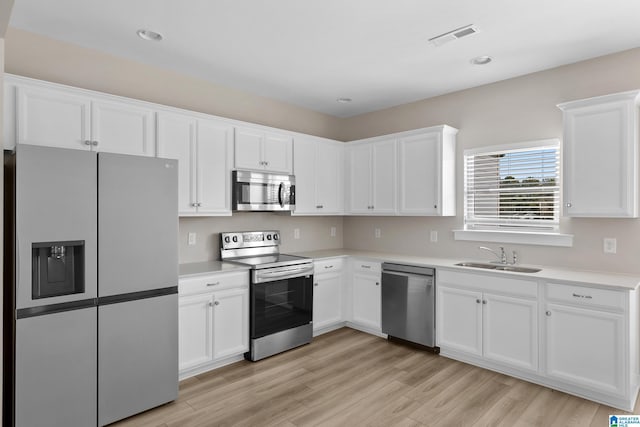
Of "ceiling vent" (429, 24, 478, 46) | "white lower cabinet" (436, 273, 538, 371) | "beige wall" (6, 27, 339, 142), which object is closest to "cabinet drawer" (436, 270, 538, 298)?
"white lower cabinet" (436, 273, 538, 371)

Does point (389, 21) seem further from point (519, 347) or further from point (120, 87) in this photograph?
point (519, 347)

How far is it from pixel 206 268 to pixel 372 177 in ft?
7.39

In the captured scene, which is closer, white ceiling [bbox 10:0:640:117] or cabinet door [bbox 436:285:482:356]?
white ceiling [bbox 10:0:640:117]

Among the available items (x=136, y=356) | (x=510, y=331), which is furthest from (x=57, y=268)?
(x=510, y=331)

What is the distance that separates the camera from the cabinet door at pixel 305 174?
4375 mm

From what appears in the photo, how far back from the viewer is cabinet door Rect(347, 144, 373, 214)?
183 inches

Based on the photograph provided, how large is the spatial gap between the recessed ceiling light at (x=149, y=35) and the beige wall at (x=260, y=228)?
1.61 m

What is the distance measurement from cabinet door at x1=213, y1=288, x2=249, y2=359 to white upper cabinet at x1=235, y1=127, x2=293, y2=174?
50.3 inches

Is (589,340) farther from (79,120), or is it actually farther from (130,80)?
(130,80)

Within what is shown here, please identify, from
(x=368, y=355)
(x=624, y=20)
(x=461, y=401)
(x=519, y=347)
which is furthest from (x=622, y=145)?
(x=368, y=355)

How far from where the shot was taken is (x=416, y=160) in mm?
4160

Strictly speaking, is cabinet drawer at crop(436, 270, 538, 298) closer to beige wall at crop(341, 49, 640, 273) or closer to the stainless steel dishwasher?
the stainless steel dishwasher

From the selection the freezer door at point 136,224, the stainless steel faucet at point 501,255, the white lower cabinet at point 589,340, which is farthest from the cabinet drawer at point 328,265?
the white lower cabinet at point 589,340

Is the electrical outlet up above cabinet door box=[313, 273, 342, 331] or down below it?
above
